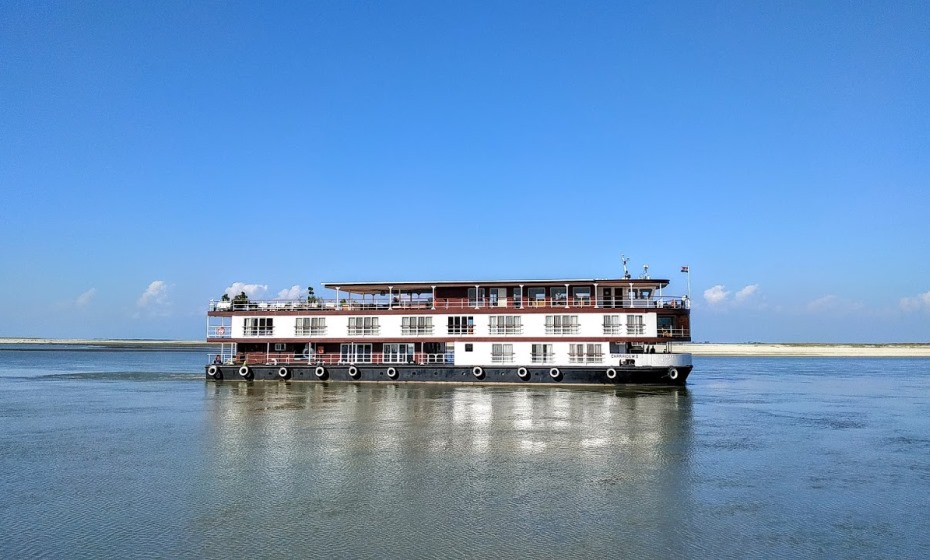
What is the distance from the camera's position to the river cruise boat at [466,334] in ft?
146

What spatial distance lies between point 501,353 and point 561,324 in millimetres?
4680

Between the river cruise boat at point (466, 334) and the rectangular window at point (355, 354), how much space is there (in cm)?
7

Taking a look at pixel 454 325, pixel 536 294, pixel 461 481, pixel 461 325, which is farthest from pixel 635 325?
pixel 461 481

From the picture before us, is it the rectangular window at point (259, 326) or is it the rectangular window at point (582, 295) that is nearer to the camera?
the rectangular window at point (582, 295)

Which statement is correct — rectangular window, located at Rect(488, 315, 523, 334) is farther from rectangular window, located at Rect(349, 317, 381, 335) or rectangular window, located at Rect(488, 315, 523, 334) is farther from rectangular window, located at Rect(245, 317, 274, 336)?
rectangular window, located at Rect(245, 317, 274, 336)

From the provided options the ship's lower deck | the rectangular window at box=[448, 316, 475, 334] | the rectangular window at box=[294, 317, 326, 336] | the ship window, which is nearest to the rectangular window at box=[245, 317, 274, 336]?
the rectangular window at box=[294, 317, 326, 336]

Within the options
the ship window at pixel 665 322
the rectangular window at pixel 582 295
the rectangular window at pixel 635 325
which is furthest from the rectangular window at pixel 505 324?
the ship window at pixel 665 322

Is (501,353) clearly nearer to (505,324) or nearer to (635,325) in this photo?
(505,324)

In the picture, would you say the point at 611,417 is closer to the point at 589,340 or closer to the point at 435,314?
the point at 589,340

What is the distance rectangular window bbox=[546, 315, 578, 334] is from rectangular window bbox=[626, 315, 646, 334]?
351cm

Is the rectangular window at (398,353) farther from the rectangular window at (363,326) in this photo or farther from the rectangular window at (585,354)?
the rectangular window at (585,354)

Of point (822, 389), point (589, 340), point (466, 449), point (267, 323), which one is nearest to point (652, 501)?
point (466, 449)

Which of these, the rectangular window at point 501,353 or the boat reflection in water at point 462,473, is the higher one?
the rectangular window at point 501,353

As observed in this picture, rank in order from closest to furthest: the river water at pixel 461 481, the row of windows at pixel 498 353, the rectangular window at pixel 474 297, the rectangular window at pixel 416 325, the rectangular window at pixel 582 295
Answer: the river water at pixel 461 481, the row of windows at pixel 498 353, the rectangular window at pixel 582 295, the rectangular window at pixel 416 325, the rectangular window at pixel 474 297
